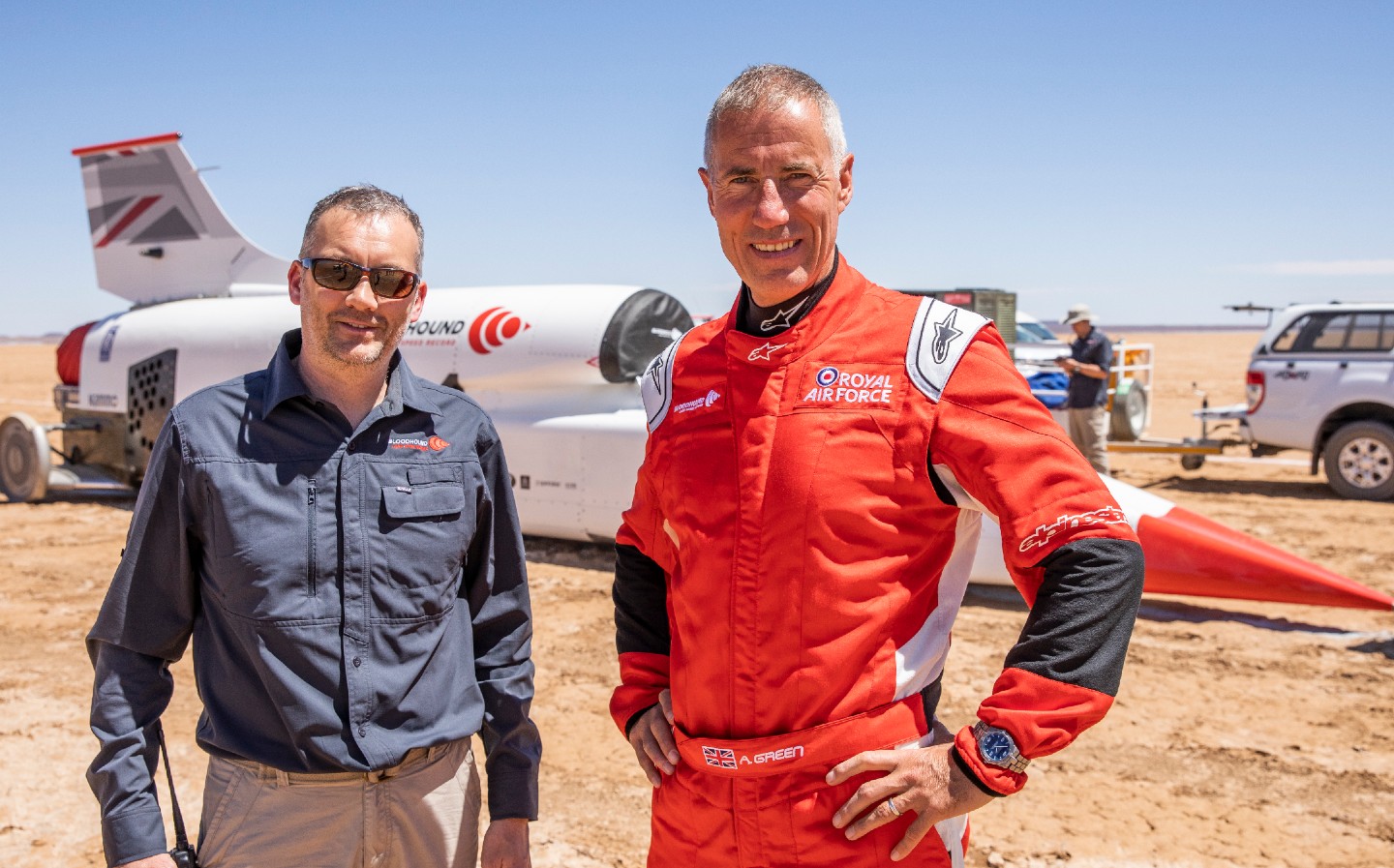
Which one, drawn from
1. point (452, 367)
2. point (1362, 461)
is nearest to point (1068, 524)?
point (452, 367)

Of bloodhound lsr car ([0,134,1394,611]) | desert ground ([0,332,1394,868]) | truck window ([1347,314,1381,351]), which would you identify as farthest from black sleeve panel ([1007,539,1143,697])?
truck window ([1347,314,1381,351])

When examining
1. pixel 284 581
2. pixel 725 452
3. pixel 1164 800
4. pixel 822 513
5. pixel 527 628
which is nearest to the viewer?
pixel 822 513

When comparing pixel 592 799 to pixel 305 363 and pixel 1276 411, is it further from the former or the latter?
pixel 1276 411

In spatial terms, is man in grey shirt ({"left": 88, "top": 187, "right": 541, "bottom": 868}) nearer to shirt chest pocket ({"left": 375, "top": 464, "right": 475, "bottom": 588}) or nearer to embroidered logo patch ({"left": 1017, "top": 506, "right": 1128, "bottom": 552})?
shirt chest pocket ({"left": 375, "top": 464, "right": 475, "bottom": 588})

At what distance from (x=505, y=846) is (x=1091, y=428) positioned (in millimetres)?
10082

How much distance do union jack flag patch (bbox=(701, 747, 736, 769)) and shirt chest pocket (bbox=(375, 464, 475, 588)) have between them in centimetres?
75

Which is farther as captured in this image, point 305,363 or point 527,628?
point 527,628

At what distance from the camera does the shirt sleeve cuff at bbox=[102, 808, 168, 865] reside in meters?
2.04

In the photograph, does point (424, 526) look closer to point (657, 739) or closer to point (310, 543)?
point (310, 543)

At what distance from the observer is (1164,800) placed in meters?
4.20

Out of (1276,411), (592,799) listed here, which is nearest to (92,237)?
(592,799)

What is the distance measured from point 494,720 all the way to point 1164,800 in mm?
3149

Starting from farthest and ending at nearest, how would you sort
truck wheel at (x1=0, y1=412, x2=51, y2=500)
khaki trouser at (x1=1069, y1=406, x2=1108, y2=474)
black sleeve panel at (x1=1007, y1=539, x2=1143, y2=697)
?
khaki trouser at (x1=1069, y1=406, x2=1108, y2=474), truck wheel at (x1=0, y1=412, x2=51, y2=500), black sleeve panel at (x1=1007, y1=539, x2=1143, y2=697)

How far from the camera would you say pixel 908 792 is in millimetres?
1736
